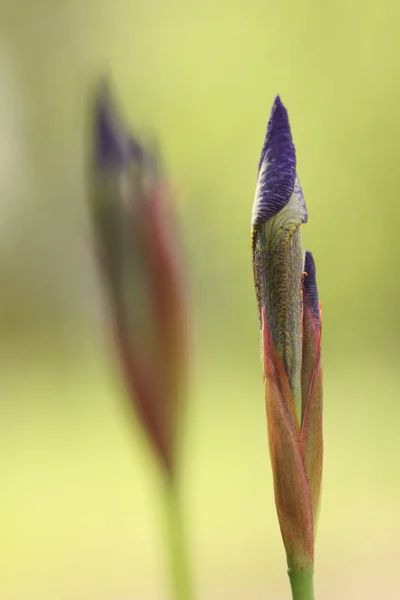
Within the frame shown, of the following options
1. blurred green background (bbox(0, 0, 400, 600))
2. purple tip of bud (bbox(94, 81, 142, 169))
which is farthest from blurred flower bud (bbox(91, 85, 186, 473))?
blurred green background (bbox(0, 0, 400, 600))

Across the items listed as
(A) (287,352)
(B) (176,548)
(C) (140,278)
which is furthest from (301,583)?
(B) (176,548)

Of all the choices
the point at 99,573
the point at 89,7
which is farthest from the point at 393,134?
the point at 99,573

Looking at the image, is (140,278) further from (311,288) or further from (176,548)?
(176,548)

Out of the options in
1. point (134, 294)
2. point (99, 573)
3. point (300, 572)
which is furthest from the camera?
point (99, 573)

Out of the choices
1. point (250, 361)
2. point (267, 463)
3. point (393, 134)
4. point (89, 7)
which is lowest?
point (267, 463)

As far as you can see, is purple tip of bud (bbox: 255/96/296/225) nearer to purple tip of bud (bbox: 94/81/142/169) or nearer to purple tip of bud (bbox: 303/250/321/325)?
purple tip of bud (bbox: 303/250/321/325)

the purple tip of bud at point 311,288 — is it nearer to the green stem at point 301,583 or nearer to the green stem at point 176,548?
the green stem at point 301,583

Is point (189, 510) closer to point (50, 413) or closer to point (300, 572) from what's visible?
point (50, 413)
